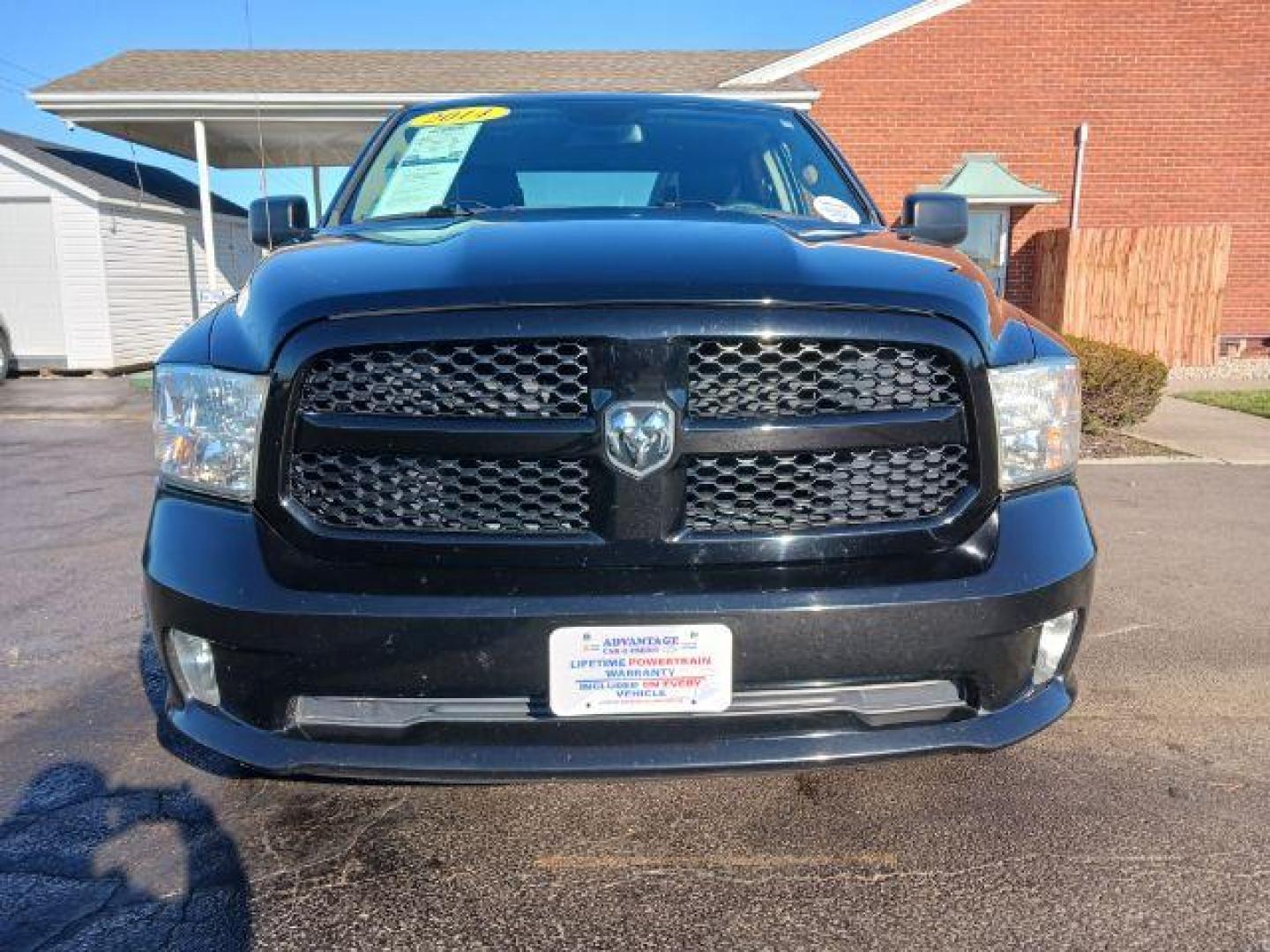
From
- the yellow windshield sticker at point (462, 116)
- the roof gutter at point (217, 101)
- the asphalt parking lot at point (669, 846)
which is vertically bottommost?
the asphalt parking lot at point (669, 846)

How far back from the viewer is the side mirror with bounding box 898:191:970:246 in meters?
3.13

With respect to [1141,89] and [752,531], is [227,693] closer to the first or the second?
[752,531]

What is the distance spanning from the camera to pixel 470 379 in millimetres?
1898

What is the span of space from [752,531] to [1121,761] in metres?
1.56

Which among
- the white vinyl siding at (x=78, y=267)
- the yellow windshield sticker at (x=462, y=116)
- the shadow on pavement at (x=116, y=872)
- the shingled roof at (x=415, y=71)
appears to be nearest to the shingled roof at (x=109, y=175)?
the white vinyl siding at (x=78, y=267)

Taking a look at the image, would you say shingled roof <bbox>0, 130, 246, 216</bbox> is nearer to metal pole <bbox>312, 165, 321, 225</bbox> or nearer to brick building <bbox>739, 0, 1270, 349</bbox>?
metal pole <bbox>312, 165, 321, 225</bbox>

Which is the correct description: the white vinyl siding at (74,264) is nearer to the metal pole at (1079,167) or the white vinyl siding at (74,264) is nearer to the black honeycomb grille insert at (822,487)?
the metal pole at (1079,167)

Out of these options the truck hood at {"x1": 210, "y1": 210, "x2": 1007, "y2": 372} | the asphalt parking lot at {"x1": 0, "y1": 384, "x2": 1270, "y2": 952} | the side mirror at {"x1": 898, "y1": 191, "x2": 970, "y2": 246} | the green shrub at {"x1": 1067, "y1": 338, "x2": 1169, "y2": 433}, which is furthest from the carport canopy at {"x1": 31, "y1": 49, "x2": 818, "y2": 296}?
the asphalt parking lot at {"x1": 0, "y1": 384, "x2": 1270, "y2": 952}

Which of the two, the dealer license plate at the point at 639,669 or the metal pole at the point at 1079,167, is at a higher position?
the metal pole at the point at 1079,167

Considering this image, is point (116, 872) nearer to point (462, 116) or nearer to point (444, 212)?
point (444, 212)

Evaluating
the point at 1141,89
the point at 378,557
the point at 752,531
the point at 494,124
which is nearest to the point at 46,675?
the point at 378,557

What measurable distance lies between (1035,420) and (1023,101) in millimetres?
14683

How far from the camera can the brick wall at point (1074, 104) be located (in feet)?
47.8

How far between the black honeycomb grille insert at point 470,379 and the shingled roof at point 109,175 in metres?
15.8
